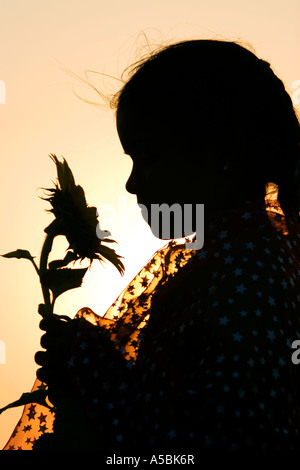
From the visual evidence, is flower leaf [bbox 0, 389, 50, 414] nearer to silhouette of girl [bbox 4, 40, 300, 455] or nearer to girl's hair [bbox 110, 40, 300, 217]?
silhouette of girl [bbox 4, 40, 300, 455]

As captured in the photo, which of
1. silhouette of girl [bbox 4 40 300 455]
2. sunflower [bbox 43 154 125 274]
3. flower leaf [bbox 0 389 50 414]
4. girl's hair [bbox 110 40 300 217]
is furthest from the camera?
girl's hair [bbox 110 40 300 217]

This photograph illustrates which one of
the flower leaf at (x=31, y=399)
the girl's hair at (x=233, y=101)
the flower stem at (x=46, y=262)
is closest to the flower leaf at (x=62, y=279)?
the flower stem at (x=46, y=262)

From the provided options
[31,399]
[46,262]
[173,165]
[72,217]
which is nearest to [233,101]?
[173,165]

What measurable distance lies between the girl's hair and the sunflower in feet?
1.20

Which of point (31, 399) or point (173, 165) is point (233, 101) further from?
point (31, 399)

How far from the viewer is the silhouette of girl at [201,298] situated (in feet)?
4.96

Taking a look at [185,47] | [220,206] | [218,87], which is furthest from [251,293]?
[185,47]

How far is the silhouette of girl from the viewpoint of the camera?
151 cm

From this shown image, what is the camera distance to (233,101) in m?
2.08

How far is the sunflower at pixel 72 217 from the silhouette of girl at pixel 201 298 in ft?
0.63

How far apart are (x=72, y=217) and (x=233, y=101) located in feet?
1.98

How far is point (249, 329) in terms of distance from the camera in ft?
5.04

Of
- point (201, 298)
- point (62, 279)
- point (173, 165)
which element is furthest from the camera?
point (173, 165)

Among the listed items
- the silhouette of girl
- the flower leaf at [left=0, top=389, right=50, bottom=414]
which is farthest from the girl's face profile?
the flower leaf at [left=0, top=389, right=50, bottom=414]
